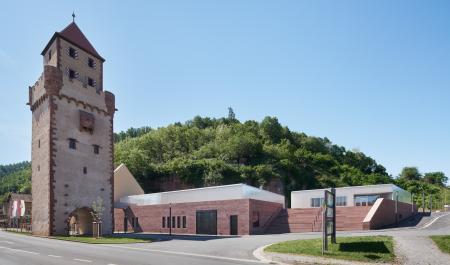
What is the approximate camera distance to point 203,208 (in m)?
41.5

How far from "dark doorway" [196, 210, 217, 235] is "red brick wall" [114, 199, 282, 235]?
18.2 inches

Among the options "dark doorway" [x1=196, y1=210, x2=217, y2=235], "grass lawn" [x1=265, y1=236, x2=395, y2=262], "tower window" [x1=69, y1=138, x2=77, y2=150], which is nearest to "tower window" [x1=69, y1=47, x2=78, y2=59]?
"tower window" [x1=69, y1=138, x2=77, y2=150]

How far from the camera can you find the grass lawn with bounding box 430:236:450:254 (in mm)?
18123

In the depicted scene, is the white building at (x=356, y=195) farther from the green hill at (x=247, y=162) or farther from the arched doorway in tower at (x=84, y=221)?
the arched doorway in tower at (x=84, y=221)

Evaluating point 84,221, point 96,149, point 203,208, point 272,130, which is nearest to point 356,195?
point 203,208

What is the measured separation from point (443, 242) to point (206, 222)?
2595cm

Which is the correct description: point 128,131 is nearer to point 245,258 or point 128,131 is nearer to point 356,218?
point 356,218

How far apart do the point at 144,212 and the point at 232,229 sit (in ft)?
48.2

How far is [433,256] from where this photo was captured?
1712 centimetres

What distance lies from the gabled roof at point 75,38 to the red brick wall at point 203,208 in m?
20.5

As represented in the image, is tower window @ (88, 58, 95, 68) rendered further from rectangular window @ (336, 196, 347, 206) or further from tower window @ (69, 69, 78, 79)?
rectangular window @ (336, 196, 347, 206)

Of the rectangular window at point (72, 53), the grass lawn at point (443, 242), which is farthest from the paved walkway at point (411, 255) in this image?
the rectangular window at point (72, 53)

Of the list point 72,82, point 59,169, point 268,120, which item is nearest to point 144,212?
point 59,169

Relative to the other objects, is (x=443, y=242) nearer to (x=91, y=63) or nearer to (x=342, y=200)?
(x=342, y=200)
